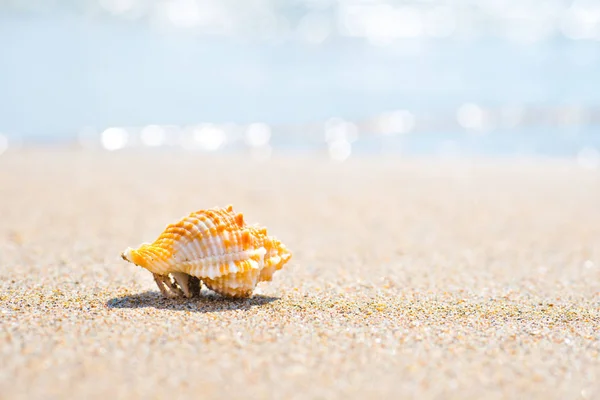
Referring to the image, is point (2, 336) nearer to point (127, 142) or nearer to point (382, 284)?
point (382, 284)

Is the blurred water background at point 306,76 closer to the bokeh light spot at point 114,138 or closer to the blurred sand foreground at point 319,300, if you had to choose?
the bokeh light spot at point 114,138

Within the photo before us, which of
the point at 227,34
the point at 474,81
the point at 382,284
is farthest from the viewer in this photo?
the point at 227,34

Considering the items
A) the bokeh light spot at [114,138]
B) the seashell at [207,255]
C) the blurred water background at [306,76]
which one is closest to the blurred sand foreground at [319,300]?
the seashell at [207,255]

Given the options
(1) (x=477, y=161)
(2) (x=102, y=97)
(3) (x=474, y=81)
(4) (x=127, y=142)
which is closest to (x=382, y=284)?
(1) (x=477, y=161)

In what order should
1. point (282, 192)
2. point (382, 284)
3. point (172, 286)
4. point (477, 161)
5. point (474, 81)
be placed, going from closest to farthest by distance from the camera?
point (172, 286)
point (382, 284)
point (282, 192)
point (477, 161)
point (474, 81)

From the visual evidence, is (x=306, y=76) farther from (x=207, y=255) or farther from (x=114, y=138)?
(x=207, y=255)

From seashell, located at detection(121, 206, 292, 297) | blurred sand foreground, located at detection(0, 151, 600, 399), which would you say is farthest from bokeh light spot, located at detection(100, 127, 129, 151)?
seashell, located at detection(121, 206, 292, 297)
